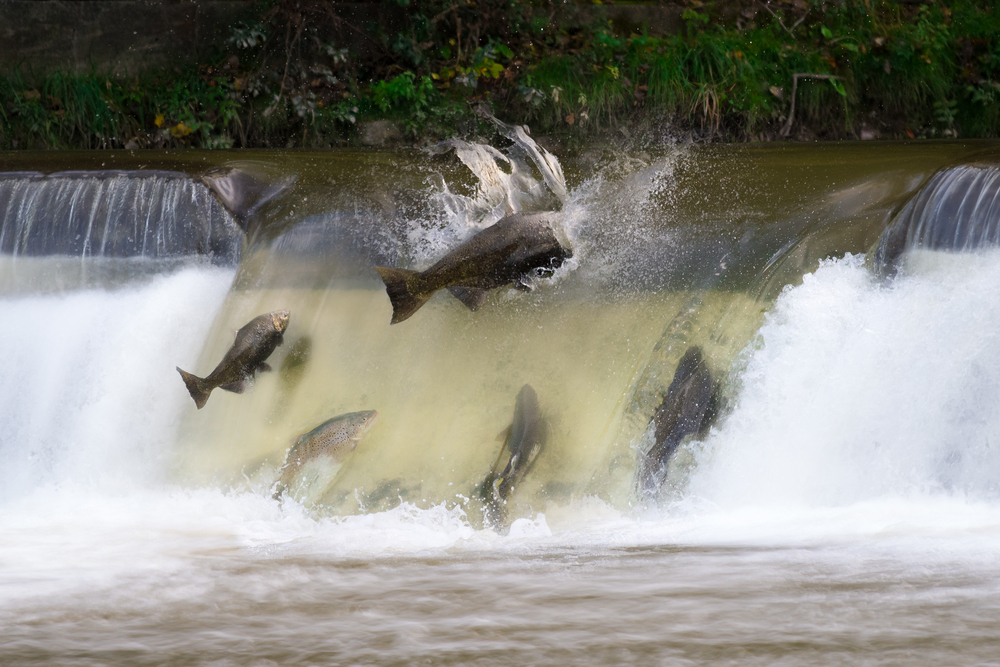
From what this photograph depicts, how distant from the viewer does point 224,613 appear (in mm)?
2652

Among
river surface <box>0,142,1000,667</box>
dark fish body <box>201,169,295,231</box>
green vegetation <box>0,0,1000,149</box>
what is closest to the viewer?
river surface <box>0,142,1000,667</box>

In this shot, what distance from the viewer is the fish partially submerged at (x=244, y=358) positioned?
4211mm

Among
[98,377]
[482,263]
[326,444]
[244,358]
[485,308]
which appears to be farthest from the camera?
[98,377]

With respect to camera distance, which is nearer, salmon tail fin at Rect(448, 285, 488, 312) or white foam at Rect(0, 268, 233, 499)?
salmon tail fin at Rect(448, 285, 488, 312)

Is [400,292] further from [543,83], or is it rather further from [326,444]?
[543,83]

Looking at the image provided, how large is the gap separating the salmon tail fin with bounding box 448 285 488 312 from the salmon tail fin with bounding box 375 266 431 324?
0.24 m

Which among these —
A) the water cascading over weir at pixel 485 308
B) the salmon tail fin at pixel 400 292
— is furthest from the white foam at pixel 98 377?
the salmon tail fin at pixel 400 292

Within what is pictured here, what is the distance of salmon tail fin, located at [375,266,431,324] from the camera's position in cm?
394

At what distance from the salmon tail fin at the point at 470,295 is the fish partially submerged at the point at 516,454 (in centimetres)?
55

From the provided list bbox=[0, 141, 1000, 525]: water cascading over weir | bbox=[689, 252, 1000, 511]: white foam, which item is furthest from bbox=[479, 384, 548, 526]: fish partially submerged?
bbox=[689, 252, 1000, 511]: white foam

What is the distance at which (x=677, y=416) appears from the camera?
13.2 ft

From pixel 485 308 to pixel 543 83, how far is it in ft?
7.97

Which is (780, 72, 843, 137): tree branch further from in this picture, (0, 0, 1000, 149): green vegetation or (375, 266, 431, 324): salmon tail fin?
(375, 266, 431, 324): salmon tail fin

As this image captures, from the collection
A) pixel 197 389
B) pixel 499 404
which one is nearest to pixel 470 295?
pixel 499 404
